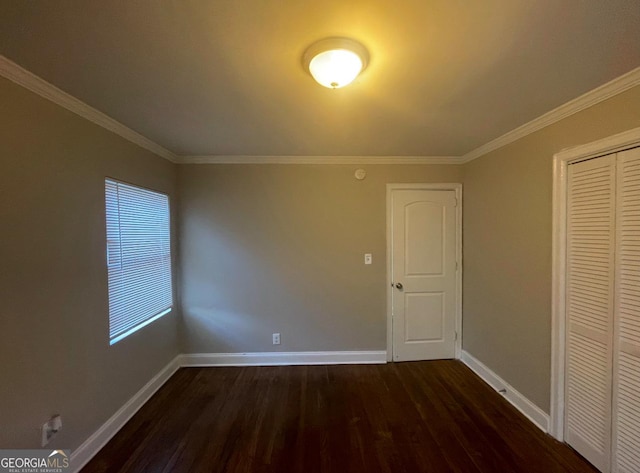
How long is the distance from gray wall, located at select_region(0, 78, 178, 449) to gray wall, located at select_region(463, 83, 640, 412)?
3304mm

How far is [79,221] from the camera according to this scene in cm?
187

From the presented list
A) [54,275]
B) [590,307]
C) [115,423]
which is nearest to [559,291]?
[590,307]

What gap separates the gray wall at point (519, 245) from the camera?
1.92 m

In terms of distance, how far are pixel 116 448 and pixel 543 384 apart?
3.21m

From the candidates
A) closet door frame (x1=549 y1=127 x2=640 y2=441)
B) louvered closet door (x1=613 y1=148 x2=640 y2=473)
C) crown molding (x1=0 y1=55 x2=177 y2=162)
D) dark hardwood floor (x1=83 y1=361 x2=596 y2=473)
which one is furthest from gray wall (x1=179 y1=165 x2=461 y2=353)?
louvered closet door (x1=613 y1=148 x2=640 y2=473)

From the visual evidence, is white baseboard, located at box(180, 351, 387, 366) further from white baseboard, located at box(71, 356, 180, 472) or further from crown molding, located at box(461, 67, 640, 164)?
crown molding, located at box(461, 67, 640, 164)

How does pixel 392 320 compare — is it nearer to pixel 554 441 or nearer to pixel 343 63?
pixel 554 441

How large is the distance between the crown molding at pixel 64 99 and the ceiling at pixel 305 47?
0.17 ft

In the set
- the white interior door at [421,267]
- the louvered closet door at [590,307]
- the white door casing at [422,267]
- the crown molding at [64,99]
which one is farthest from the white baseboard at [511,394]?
the crown molding at [64,99]

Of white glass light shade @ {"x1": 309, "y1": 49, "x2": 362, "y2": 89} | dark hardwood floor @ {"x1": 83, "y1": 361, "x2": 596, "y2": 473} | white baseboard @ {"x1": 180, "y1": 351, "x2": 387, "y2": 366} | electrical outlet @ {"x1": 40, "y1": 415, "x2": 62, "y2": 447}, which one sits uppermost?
white glass light shade @ {"x1": 309, "y1": 49, "x2": 362, "y2": 89}

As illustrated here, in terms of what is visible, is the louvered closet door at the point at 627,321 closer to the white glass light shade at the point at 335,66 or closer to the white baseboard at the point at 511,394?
the white baseboard at the point at 511,394

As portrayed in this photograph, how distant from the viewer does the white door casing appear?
3.33 metres

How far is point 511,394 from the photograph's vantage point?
2.51 meters

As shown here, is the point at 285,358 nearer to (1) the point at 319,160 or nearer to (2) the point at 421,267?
(2) the point at 421,267
